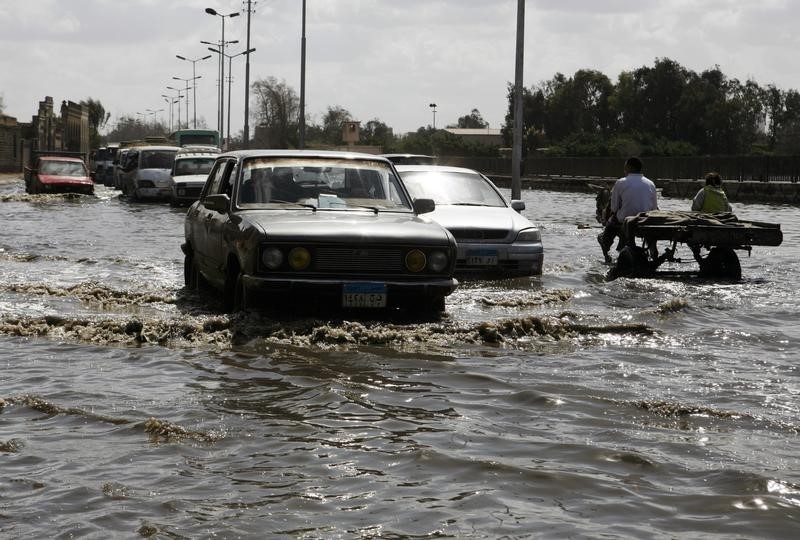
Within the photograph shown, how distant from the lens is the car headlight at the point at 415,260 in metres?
9.73

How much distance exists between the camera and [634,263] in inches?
617

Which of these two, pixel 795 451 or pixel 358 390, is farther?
pixel 358 390

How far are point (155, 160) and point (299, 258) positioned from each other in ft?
99.5

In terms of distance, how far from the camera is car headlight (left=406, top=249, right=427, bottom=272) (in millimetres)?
9734

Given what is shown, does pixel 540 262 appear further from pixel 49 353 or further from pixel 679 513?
pixel 679 513

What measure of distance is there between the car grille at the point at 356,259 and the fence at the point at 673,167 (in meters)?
49.6

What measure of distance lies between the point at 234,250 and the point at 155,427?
383 centimetres

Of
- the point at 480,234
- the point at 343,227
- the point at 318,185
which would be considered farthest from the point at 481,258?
the point at 343,227

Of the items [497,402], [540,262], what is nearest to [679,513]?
[497,402]

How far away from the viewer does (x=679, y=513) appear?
5.07 metres

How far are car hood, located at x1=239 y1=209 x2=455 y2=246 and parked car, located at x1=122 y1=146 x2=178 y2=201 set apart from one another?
27.3 meters

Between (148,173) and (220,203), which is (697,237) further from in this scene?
(148,173)

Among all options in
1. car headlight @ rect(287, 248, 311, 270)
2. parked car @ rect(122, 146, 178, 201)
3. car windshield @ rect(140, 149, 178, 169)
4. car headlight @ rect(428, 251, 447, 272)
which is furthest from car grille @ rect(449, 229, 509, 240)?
car windshield @ rect(140, 149, 178, 169)

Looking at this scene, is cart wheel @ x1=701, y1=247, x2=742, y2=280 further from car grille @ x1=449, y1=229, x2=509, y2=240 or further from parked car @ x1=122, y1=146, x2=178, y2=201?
parked car @ x1=122, y1=146, x2=178, y2=201
